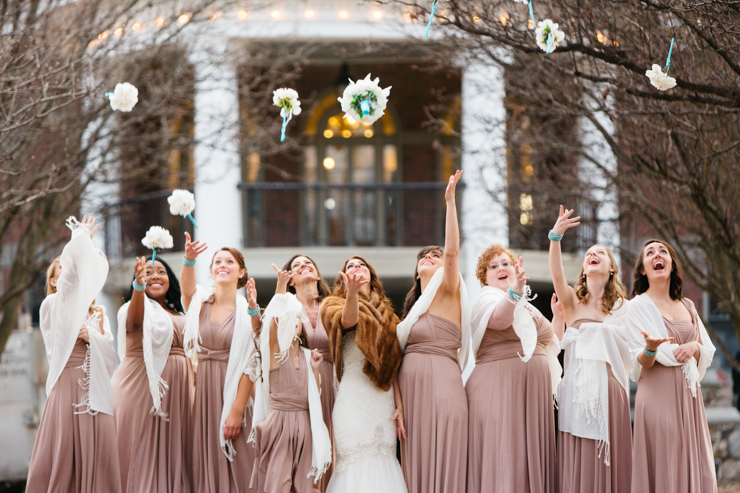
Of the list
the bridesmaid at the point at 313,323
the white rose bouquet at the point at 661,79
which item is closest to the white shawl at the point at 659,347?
the white rose bouquet at the point at 661,79

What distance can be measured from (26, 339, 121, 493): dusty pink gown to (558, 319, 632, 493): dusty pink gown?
334 cm

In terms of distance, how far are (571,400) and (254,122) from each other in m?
8.14

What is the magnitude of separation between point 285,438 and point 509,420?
1.56 metres

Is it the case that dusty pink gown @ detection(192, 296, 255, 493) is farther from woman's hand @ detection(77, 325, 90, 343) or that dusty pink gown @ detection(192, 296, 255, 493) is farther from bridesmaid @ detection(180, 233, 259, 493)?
woman's hand @ detection(77, 325, 90, 343)

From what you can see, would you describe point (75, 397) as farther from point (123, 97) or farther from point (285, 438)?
point (123, 97)

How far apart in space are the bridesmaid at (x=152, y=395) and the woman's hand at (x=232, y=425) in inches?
20.7

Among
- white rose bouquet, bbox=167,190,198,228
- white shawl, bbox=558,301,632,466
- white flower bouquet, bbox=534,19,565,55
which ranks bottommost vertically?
white shawl, bbox=558,301,632,466

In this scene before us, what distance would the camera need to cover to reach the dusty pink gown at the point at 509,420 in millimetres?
5844

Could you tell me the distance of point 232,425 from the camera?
21.1ft

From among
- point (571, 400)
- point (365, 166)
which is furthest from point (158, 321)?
point (365, 166)

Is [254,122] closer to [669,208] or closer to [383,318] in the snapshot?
[669,208]

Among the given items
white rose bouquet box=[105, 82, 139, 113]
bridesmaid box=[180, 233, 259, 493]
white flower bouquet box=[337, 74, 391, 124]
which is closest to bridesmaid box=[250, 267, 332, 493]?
bridesmaid box=[180, 233, 259, 493]

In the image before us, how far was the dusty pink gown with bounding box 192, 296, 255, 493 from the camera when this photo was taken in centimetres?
652

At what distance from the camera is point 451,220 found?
5.83 metres
